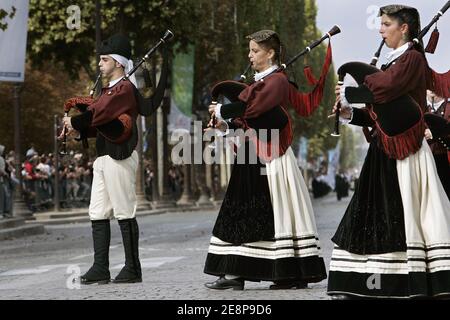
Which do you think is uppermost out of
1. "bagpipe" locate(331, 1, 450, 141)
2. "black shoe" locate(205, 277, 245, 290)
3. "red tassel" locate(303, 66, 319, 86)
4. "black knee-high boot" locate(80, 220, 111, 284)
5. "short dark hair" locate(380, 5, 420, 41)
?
"short dark hair" locate(380, 5, 420, 41)

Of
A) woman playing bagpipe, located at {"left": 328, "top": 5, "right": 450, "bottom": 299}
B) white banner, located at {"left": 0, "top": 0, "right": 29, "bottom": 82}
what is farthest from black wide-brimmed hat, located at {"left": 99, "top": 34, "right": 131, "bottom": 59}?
white banner, located at {"left": 0, "top": 0, "right": 29, "bottom": 82}

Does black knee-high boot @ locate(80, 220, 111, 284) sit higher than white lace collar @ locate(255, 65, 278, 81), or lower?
lower

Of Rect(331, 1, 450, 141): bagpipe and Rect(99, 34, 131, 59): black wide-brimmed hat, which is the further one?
Rect(99, 34, 131, 59): black wide-brimmed hat

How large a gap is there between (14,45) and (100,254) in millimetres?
11736

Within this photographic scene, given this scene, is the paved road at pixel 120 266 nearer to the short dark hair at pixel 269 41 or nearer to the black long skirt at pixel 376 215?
the black long skirt at pixel 376 215

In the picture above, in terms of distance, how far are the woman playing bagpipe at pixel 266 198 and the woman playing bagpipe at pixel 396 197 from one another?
49.5 inches

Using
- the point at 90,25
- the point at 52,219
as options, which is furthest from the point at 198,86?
the point at 52,219

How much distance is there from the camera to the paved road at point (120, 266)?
30.9 ft

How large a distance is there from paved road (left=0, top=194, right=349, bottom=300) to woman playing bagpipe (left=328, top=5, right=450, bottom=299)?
0.92 m

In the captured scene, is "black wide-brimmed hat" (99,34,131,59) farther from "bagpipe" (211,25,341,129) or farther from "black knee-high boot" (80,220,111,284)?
"black knee-high boot" (80,220,111,284)

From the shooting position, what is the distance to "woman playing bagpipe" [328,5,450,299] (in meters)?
7.99

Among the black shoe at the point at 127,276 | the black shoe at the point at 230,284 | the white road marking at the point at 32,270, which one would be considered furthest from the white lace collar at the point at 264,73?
the white road marking at the point at 32,270

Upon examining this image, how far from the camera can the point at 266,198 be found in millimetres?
9766

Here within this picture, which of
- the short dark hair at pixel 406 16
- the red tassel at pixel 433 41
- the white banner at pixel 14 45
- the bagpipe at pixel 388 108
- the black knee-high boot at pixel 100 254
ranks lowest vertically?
the black knee-high boot at pixel 100 254
